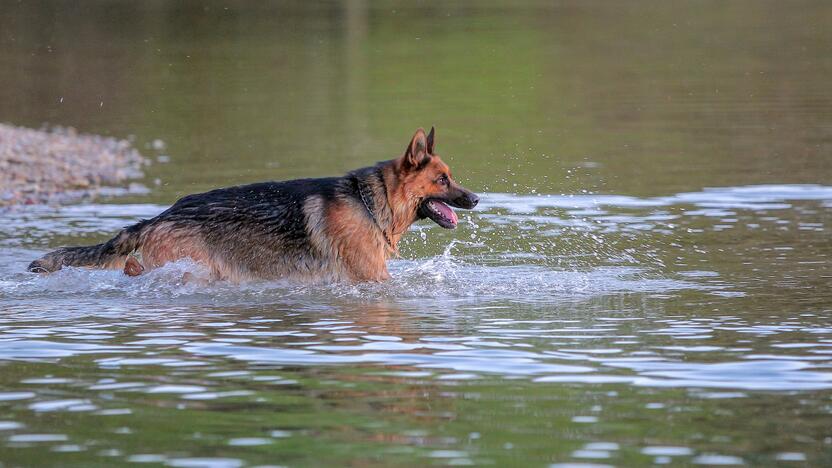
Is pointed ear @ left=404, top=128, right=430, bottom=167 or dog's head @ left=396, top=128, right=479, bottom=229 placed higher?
pointed ear @ left=404, top=128, right=430, bottom=167

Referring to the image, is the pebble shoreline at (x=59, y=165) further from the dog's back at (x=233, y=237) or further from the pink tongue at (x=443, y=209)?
the pink tongue at (x=443, y=209)

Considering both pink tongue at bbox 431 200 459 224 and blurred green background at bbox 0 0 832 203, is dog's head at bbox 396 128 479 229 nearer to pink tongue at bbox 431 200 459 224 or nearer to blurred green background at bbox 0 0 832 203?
pink tongue at bbox 431 200 459 224

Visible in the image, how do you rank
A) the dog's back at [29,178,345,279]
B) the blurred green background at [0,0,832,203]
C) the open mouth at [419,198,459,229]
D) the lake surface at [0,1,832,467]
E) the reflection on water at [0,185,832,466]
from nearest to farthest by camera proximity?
the reflection on water at [0,185,832,466]
the lake surface at [0,1,832,467]
the dog's back at [29,178,345,279]
the open mouth at [419,198,459,229]
the blurred green background at [0,0,832,203]

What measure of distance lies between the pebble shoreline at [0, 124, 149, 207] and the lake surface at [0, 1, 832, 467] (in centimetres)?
56

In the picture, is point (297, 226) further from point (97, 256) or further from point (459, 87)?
point (459, 87)

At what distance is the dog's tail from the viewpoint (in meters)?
10.9

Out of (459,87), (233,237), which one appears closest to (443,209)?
(233,237)

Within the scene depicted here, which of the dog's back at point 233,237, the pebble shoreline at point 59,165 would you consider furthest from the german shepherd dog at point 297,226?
the pebble shoreline at point 59,165

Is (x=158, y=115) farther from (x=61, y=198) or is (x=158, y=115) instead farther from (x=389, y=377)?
(x=389, y=377)

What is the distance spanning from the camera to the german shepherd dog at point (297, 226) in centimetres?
1091

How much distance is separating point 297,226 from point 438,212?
45.8 inches

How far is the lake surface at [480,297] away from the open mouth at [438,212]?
20.9 inches

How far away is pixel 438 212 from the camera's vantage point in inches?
452

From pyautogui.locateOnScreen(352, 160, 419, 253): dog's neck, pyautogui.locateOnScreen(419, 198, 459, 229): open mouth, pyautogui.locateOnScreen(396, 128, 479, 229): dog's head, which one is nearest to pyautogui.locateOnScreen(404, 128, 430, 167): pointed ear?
pyautogui.locateOnScreen(396, 128, 479, 229): dog's head
